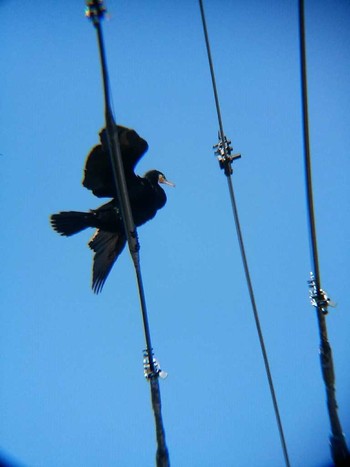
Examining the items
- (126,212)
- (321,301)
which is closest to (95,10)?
(126,212)

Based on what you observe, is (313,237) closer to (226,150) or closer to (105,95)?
(226,150)

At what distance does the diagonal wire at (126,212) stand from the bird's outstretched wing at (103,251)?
203cm

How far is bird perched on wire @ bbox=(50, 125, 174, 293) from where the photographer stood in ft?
13.0

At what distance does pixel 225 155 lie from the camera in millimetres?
3416

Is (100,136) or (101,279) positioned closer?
(100,136)

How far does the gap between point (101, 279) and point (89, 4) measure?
3219mm

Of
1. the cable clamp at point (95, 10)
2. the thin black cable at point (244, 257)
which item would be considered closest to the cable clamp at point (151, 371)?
the thin black cable at point (244, 257)

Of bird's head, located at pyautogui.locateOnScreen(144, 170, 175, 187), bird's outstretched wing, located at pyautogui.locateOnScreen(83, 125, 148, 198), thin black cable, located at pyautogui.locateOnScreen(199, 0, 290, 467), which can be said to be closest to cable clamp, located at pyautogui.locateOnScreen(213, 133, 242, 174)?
thin black cable, located at pyautogui.locateOnScreen(199, 0, 290, 467)

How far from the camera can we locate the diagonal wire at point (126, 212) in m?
2.10

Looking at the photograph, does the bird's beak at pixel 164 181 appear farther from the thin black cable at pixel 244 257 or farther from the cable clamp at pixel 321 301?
the cable clamp at pixel 321 301

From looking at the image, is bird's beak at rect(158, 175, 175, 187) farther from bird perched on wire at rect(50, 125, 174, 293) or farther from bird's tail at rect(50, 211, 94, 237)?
bird's tail at rect(50, 211, 94, 237)

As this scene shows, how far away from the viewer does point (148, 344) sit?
2.61 metres

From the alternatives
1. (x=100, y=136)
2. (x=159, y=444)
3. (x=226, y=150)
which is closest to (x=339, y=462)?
(x=159, y=444)

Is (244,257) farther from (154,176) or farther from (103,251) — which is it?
(103,251)
